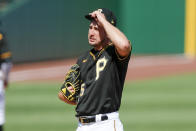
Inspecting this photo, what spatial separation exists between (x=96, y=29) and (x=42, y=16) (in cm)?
1560

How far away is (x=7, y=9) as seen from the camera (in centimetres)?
1903

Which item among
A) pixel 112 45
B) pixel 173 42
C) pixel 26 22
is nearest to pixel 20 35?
pixel 26 22

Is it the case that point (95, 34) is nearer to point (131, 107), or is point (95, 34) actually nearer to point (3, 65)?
point (3, 65)

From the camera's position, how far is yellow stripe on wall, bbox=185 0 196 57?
22.4 m

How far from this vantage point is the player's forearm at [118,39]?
14.8 ft

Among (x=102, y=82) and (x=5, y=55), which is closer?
(x=102, y=82)

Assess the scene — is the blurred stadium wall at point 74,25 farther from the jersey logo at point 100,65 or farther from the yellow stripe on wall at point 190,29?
the jersey logo at point 100,65

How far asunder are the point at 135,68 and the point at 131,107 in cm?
751

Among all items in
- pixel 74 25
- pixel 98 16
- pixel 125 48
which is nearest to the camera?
pixel 125 48

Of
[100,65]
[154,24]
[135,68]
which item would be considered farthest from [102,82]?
[154,24]

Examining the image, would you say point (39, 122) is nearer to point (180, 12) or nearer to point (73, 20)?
point (73, 20)

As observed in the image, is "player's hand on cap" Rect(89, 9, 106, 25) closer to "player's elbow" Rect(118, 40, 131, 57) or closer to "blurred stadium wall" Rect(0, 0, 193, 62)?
"player's elbow" Rect(118, 40, 131, 57)

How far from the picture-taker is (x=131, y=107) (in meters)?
11.5

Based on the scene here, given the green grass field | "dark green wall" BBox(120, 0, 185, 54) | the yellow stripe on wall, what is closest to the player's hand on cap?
the green grass field
